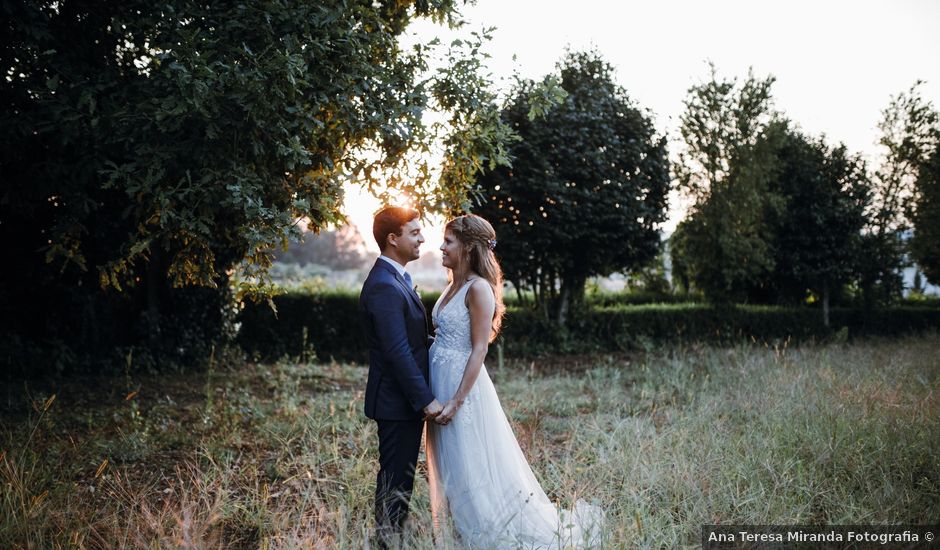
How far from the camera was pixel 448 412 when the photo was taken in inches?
153

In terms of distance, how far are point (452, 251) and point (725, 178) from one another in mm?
15145

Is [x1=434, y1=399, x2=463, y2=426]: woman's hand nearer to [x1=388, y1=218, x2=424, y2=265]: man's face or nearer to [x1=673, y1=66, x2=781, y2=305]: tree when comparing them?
[x1=388, y1=218, x2=424, y2=265]: man's face

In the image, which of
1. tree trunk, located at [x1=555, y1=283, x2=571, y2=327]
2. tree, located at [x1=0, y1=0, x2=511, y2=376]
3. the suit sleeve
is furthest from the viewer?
tree trunk, located at [x1=555, y1=283, x2=571, y2=327]

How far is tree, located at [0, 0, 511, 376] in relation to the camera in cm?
467

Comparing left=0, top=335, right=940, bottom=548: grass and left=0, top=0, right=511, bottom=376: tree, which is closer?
left=0, top=335, right=940, bottom=548: grass

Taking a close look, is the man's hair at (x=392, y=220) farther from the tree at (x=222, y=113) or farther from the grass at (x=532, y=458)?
the grass at (x=532, y=458)

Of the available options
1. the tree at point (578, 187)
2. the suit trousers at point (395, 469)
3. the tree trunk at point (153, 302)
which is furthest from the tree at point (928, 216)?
the tree trunk at point (153, 302)

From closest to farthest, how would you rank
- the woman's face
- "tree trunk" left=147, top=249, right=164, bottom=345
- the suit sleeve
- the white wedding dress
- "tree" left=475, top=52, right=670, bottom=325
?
1. the suit sleeve
2. the white wedding dress
3. the woman's face
4. "tree trunk" left=147, top=249, right=164, bottom=345
5. "tree" left=475, top=52, right=670, bottom=325

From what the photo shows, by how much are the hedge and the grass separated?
14.0 feet

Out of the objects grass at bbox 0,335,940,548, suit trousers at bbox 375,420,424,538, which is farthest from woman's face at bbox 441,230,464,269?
grass at bbox 0,335,940,548

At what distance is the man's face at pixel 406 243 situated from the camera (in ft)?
13.0

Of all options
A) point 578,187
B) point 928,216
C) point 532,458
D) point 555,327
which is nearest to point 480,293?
point 532,458

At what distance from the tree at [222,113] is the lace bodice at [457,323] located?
154 cm

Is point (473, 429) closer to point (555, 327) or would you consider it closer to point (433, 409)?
point (433, 409)
